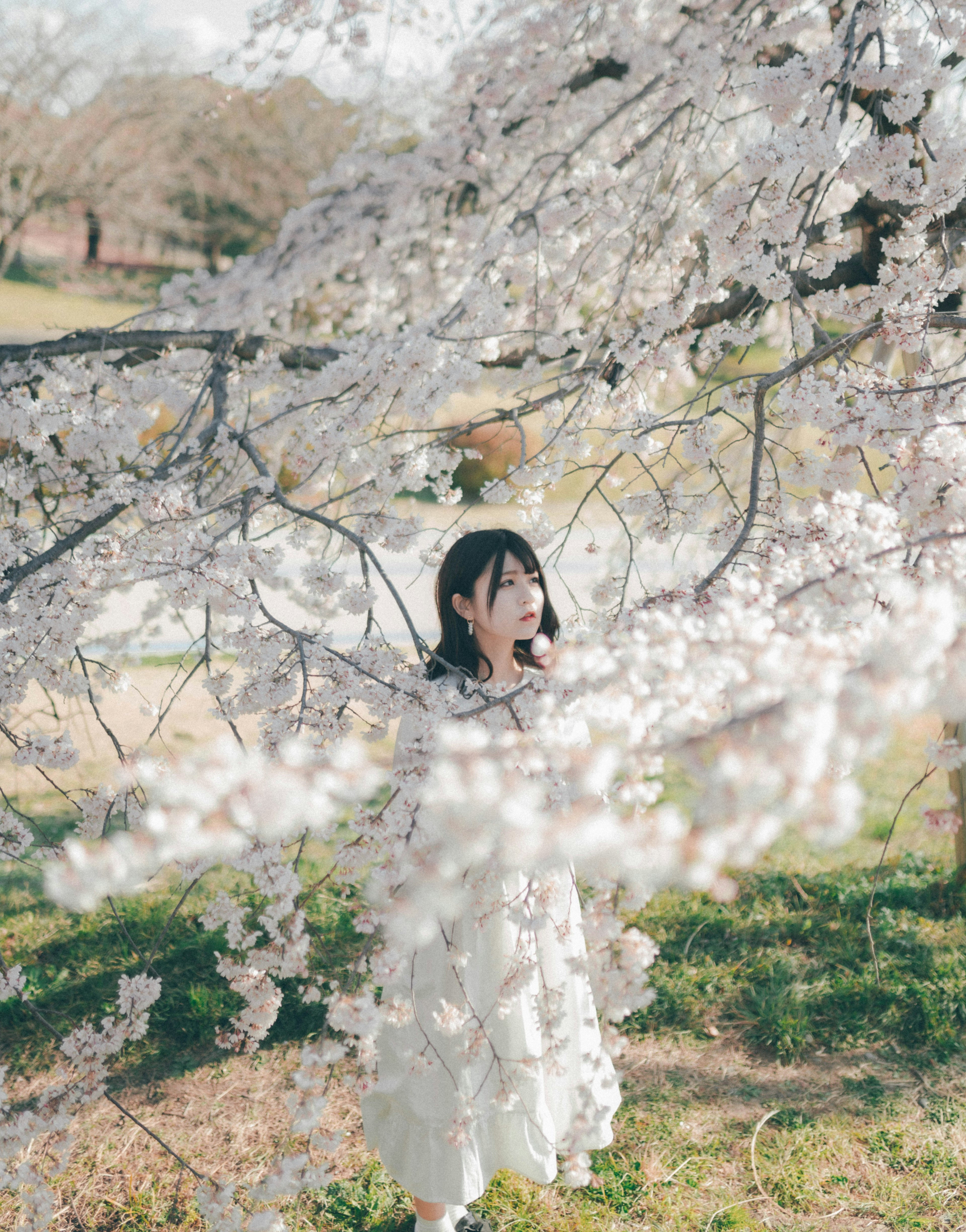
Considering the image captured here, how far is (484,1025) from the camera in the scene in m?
1.56

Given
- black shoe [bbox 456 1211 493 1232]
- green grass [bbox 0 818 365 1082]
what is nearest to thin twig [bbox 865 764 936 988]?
black shoe [bbox 456 1211 493 1232]

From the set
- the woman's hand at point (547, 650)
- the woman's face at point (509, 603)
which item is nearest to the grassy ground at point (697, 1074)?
the woman's face at point (509, 603)

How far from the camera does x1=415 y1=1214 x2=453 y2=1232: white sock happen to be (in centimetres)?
177

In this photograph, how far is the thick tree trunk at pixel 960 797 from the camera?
9.27 ft

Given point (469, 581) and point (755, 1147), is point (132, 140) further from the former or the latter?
point (755, 1147)

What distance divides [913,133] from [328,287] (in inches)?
106

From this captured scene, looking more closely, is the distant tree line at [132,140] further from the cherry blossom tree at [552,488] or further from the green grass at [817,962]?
the green grass at [817,962]

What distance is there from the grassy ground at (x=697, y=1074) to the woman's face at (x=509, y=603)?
3.94ft

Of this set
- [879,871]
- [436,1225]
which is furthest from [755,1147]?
[879,871]

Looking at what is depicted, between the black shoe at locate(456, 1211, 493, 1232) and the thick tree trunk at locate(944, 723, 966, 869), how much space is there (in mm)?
1996

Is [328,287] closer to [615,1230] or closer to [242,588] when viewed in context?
[242,588]

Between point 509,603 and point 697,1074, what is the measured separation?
1.69m

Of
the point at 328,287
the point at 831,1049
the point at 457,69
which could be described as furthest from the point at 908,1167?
the point at 457,69

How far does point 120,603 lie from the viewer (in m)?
6.32
